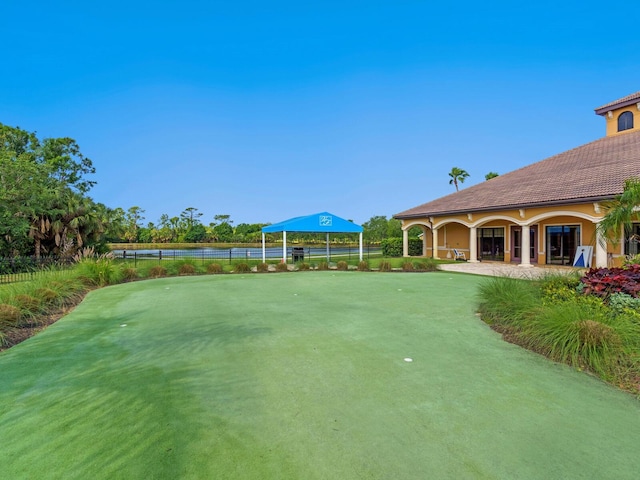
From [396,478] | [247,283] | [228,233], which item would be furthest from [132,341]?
[228,233]

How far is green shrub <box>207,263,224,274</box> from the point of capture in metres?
15.5

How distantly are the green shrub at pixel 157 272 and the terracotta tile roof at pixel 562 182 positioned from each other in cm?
1653

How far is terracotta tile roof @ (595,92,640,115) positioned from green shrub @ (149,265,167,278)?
26793 mm

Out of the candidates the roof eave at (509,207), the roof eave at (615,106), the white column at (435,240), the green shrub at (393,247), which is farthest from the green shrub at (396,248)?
the roof eave at (615,106)

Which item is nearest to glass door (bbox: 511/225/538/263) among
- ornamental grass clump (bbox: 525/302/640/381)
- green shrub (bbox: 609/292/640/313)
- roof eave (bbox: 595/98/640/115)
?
roof eave (bbox: 595/98/640/115)

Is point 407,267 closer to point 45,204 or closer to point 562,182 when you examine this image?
point 562,182

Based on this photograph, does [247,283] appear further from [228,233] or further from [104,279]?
[228,233]

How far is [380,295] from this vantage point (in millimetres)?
9398

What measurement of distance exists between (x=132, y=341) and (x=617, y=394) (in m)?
6.09

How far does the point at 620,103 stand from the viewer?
68.1 feet

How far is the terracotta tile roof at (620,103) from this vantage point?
794 inches

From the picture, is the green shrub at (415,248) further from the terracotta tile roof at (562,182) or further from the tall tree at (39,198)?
the tall tree at (39,198)

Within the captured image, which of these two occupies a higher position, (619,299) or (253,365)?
(619,299)

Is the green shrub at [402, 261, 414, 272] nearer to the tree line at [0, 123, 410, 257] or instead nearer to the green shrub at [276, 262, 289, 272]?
the green shrub at [276, 262, 289, 272]
